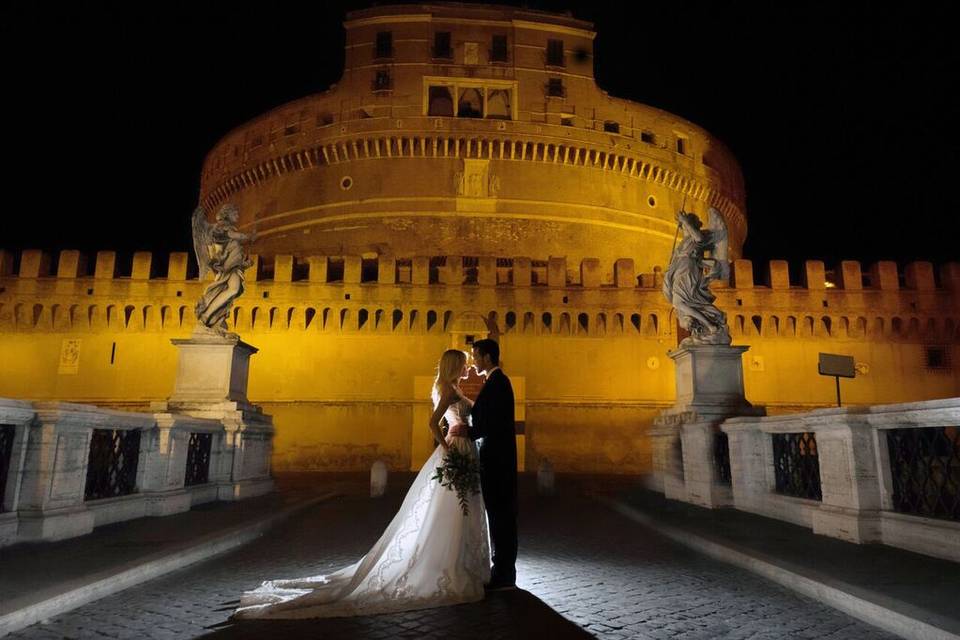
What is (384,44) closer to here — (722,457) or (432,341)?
(432,341)

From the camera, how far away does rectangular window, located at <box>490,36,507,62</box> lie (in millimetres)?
29312

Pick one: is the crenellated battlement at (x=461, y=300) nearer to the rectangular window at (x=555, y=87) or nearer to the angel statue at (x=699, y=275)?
the rectangular window at (x=555, y=87)

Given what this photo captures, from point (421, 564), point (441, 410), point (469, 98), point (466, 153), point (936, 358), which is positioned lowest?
point (421, 564)

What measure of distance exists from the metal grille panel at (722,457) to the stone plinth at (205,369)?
7.30m

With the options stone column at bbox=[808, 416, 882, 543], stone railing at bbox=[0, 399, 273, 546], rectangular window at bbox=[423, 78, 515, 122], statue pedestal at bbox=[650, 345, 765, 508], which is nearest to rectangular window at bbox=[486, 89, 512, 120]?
rectangular window at bbox=[423, 78, 515, 122]

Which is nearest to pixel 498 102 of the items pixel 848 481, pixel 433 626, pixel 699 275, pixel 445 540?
pixel 699 275

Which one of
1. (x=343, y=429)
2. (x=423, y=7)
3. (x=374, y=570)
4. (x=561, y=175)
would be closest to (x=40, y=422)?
(x=374, y=570)

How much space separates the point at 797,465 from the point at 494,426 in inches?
179

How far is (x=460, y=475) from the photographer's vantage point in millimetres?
4332

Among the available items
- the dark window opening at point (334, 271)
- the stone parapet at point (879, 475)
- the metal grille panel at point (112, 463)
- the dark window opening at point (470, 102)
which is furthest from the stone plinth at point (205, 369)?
the dark window opening at point (470, 102)

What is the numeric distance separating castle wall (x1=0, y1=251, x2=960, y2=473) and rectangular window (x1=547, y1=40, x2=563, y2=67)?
12306mm

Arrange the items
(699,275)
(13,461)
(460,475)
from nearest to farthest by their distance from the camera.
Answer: (460,475) → (13,461) → (699,275)

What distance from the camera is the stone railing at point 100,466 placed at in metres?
5.59

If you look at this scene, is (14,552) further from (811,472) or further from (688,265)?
(688,265)
